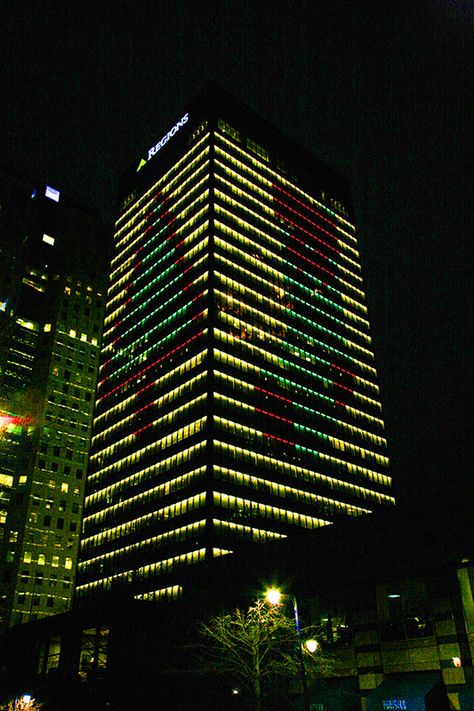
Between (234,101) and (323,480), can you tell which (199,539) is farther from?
(234,101)

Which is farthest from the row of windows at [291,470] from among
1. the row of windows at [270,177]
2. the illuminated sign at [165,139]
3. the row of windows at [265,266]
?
the illuminated sign at [165,139]

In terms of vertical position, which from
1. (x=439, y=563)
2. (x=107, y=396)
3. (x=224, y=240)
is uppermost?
(x=224, y=240)

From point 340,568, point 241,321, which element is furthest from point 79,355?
point 340,568

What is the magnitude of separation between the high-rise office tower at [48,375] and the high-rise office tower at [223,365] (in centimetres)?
472

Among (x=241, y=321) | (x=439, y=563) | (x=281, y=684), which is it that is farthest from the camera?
(x=241, y=321)

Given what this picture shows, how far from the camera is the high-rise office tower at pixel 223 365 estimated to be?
97.3 metres

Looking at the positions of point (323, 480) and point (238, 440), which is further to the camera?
point (323, 480)

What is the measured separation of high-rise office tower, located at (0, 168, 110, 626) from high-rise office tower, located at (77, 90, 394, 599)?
472 cm

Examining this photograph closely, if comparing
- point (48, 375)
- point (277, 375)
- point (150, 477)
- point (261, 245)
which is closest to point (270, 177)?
point (261, 245)

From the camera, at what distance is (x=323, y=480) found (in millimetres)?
112938

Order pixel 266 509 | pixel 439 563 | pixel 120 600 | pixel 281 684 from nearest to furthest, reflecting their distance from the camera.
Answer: pixel 439 563 → pixel 281 684 → pixel 120 600 → pixel 266 509

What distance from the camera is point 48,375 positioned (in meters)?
126

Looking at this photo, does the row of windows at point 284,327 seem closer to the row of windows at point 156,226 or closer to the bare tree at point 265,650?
the row of windows at point 156,226

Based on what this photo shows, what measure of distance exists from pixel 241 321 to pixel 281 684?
75.1 meters
